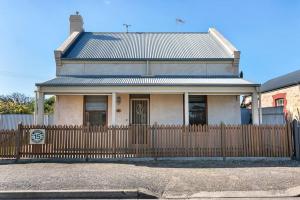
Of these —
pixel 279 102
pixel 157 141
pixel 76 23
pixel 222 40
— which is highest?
pixel 76 23

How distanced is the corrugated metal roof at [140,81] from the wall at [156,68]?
1.02 meters

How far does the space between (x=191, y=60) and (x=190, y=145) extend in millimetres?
5622

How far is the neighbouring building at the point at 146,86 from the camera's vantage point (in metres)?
13.2

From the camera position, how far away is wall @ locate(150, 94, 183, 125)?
14844 millimetres

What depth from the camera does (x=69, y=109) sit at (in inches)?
584

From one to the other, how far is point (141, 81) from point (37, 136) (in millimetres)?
5270

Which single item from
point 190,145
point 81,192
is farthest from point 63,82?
point 81,192

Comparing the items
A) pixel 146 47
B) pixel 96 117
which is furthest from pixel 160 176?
pixel 146 47

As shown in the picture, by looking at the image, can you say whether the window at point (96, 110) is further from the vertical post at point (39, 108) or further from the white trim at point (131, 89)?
the vertical post at point (39, 108)

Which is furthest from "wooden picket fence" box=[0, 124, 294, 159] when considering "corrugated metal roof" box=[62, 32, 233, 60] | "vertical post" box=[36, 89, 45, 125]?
"corrugated metal roof" box=[62, 32, 233, 60]

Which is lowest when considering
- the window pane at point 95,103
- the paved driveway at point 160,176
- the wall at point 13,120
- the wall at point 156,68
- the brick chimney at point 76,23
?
the paved driveway at point 160,176

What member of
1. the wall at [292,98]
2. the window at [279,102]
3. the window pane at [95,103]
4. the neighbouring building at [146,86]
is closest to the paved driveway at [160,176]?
the neighbouring building at [146,86]

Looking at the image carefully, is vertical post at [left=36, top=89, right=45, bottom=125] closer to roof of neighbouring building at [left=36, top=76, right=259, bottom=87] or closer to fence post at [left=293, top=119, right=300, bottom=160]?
roof of neighbouring building at [left=36, top=76, right=259, bottom=87]

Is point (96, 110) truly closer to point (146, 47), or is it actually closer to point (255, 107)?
point (146, 47)
